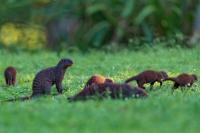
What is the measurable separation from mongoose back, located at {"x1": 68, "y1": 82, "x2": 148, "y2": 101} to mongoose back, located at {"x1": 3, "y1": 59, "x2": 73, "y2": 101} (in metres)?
1.06

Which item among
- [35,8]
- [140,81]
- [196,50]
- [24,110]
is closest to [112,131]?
[24,110]

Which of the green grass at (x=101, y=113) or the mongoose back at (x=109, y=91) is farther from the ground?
the mongoose back at (x=109, y=91)

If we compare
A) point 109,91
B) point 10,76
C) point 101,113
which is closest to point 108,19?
point 10,76

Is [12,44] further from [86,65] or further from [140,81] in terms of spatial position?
[140,81]

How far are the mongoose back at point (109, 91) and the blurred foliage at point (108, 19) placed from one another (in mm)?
8227

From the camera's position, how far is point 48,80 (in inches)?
347

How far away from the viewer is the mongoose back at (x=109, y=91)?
754cm

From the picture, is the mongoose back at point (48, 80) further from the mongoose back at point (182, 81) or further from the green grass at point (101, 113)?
the mongoose back at point (182, 81)

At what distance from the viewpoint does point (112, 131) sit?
19.6 ft

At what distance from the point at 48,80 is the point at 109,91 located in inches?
58.5

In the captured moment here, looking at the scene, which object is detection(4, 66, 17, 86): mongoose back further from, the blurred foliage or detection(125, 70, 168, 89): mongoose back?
the blurred foliage

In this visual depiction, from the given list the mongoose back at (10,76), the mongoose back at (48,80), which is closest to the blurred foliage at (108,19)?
the mongoose back at (10,76)

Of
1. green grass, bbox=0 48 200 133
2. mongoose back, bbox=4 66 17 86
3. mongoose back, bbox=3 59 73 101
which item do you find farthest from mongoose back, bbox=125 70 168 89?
mongoose back, bbox=4 66 17 86

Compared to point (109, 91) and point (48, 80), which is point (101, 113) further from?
point (48, 80)
